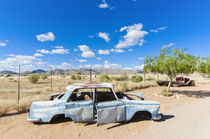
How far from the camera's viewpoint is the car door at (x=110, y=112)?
12.4 feet

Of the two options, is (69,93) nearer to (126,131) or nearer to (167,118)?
(126,131)

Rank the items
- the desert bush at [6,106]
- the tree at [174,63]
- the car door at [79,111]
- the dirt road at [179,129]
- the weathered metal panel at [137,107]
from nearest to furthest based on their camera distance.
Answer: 1. the dirt road at [179,129]
2. the car door at [79,111]
3. the weathered metal panel at [137,107]
4. the desert bush at [6,106]
5. the tree at [174,63]

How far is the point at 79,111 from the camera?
381cm

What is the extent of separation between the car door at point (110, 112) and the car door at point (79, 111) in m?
0.31

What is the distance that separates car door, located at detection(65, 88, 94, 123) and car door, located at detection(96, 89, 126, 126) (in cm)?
31

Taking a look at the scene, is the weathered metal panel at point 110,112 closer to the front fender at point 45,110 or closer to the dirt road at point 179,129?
the dirt road at point 179,129

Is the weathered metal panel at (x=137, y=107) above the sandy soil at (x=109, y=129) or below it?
above

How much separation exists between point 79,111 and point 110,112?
3.57 ft

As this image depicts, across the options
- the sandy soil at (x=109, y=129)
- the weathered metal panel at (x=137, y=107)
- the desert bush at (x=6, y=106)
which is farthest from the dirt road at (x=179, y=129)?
the desert bush at (x=6, y=106)

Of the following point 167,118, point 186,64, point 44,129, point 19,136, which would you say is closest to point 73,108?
point 44,129

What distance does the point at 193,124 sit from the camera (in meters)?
4.35

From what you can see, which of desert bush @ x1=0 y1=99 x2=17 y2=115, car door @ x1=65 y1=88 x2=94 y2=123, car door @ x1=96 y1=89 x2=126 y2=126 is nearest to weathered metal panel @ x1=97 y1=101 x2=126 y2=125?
car door @ x1=96 y1=89 x2=126 y2=126

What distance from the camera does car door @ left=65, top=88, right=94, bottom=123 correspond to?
3750mm

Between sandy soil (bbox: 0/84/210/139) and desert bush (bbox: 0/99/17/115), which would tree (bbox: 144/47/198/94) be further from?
desert bush (bbox: 0/99/17/115)
